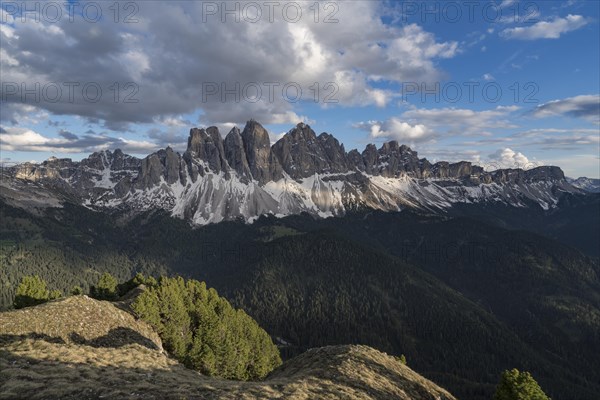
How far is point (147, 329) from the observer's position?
53.8 meters

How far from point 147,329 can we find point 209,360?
10.2m

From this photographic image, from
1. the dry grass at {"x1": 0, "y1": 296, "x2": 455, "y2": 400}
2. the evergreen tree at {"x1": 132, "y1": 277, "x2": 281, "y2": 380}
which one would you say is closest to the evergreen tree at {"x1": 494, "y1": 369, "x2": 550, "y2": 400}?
the dry grass at {"x1": 0, "y1": 296, "x2": 455, "y2": 400}

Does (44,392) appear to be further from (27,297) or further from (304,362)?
(27,297)

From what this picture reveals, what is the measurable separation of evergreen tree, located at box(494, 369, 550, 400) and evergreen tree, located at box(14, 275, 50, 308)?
69.4 meters

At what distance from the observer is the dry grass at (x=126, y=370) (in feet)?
87.5

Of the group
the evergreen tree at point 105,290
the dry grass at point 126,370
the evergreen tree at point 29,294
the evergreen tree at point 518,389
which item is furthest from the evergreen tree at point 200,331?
the evergreen tree at point 518,389

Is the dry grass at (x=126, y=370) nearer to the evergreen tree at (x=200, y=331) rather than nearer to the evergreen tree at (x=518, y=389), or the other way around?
the evergreen tree at (x=200, y=331)

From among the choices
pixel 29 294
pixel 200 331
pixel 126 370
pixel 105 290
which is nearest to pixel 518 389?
pixel 126 370

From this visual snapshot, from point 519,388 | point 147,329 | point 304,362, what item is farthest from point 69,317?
point 519,388

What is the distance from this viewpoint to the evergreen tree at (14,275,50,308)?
2401 inches

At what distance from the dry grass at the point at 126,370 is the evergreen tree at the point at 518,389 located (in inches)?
263

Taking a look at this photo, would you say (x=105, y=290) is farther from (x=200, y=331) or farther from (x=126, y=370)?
(x=126, y=370)

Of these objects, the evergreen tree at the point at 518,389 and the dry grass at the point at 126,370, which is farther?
the evergreen tree at the point at 518,389

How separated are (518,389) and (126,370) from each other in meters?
38.1
